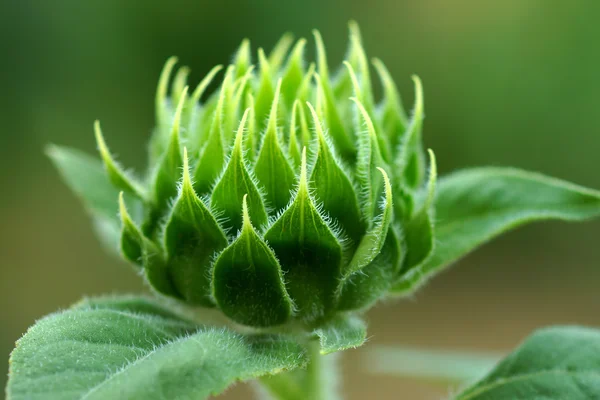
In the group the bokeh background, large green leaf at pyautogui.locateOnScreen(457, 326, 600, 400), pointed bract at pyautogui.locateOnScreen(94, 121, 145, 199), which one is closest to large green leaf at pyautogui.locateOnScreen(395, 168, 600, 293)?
large green leaf at pyautogui.locateOnScreen(457, 326, 600, 400)

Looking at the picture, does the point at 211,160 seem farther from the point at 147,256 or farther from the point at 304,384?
the point at 304,384

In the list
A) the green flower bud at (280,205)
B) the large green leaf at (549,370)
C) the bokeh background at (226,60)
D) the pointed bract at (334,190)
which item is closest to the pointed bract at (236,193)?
the green flower bud at (280,205)

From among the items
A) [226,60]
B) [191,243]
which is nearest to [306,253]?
[191,243]

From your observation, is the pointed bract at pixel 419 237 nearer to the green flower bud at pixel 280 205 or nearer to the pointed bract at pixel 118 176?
the green flower bud at pixel 280 205

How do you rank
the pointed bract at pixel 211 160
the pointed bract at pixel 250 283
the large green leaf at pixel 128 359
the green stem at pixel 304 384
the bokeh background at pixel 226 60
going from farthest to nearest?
1. the bokeh background at pixel 226 60
2. the green stem at pixel 304 384
3. the pointed bract at pixel 211 160
4. the pointed bract at pixel 250 283
5. the large green leaf at pixel 128 359

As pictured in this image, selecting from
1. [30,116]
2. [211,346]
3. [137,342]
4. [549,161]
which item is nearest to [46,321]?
[137,342]

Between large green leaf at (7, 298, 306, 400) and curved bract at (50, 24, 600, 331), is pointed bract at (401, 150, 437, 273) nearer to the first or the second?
curved bract at (50, 24, 600, 331)
